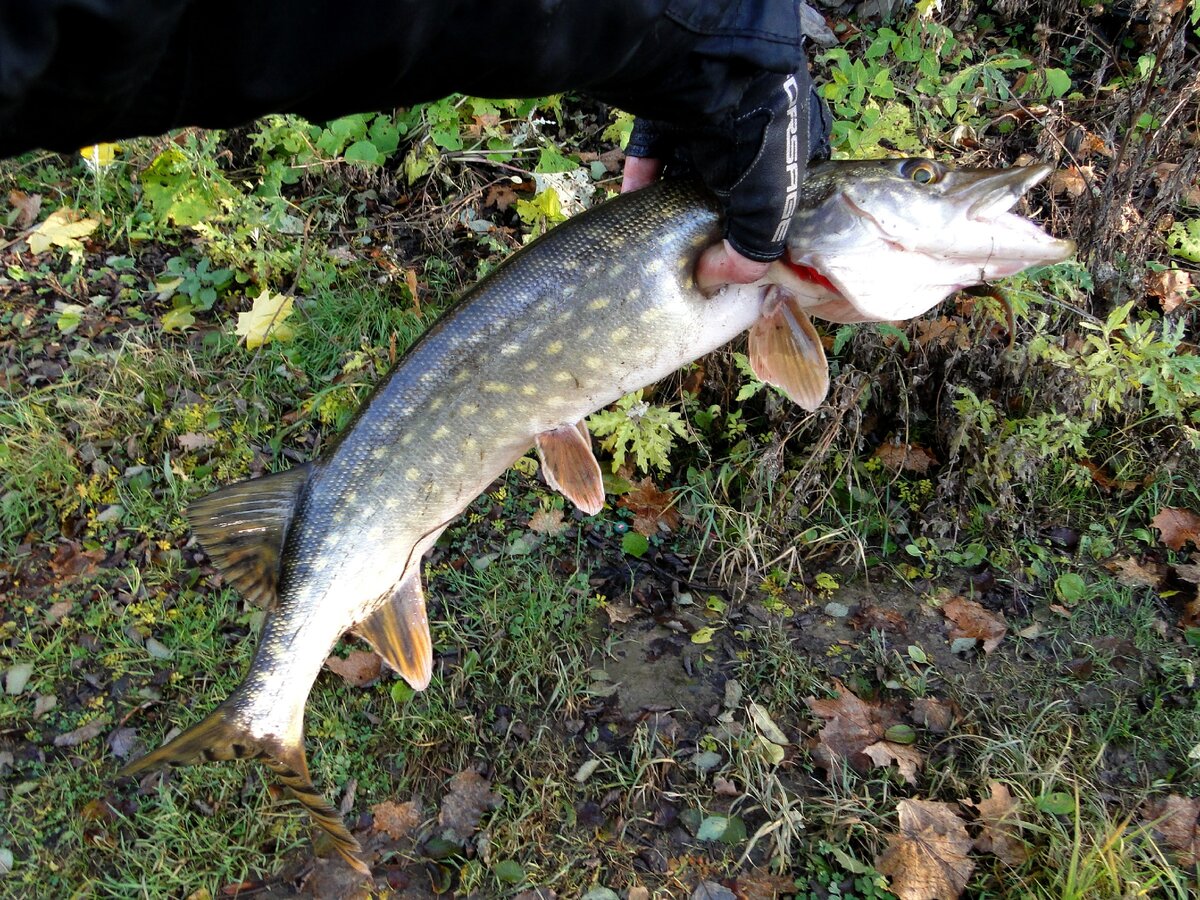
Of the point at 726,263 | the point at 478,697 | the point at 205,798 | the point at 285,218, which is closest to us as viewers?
the point at 726,263

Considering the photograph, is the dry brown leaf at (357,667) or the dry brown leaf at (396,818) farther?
the dry brown leaf at (357,667)

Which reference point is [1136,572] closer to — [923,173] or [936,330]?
[936,330]

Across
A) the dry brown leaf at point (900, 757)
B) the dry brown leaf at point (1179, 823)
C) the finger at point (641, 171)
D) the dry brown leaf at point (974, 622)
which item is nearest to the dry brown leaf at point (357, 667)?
the dry brown leaf at point (900, 757)

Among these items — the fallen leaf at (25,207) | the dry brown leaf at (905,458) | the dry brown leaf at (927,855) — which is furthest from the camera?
the fallen leaf at (25,207)

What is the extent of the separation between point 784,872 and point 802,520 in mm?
1277

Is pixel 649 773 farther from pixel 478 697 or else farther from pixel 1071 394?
pixel 1071 394

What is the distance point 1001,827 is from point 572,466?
5.29ft

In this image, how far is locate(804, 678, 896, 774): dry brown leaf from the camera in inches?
98.8

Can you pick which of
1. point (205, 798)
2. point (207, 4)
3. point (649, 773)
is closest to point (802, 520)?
point (649, 773)

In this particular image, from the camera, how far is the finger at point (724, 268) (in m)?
1.92

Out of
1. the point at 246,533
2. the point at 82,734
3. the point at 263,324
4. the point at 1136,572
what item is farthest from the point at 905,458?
the point at 82,734

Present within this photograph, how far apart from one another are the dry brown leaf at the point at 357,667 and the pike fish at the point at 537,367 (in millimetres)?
795

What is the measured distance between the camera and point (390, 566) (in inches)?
79.4

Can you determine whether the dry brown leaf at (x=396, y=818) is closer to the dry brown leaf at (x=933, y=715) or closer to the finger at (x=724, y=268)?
the dry brown leaf at (x=933, y=715)
